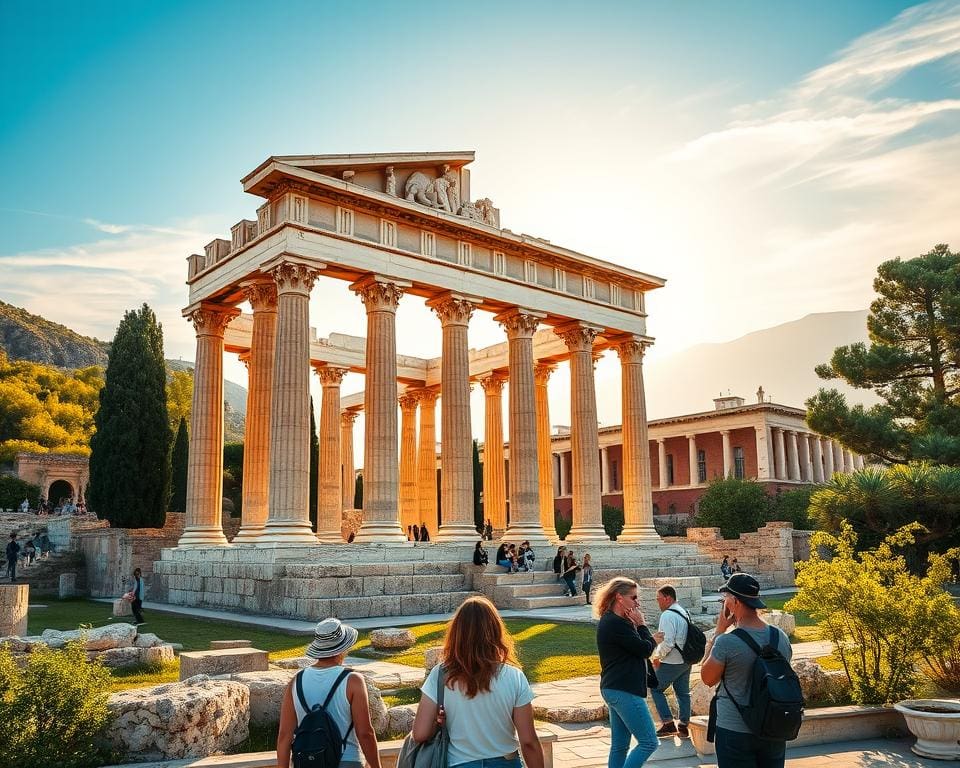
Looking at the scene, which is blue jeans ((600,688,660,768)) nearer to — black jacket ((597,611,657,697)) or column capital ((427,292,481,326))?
black jacket ((597,611,657,697))

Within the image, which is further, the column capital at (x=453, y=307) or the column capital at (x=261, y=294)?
the column capital at (x=453, y=307)

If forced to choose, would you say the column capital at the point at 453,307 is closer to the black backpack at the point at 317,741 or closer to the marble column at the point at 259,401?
the marble column at the point at 259,401

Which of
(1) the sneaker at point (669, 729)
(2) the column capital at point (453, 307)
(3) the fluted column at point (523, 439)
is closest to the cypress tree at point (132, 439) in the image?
(2) the column capital at point (453, 307)

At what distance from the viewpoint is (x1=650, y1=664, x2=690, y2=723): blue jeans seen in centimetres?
937

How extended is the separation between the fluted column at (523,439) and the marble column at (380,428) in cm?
564

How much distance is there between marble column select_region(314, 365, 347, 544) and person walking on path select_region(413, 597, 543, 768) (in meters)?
28.2

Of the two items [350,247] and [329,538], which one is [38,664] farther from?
[329,538]

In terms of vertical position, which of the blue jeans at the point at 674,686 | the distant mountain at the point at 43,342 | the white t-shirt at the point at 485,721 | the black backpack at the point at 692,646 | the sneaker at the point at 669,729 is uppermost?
the distant mountain at the point at 43,342

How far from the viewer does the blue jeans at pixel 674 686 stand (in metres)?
9.37

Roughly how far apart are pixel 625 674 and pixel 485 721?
2.40 meters

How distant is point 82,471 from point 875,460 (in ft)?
219

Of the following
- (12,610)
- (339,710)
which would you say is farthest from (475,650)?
(12,610)

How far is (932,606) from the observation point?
1040 centimetres

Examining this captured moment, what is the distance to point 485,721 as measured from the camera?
4.81 metres
